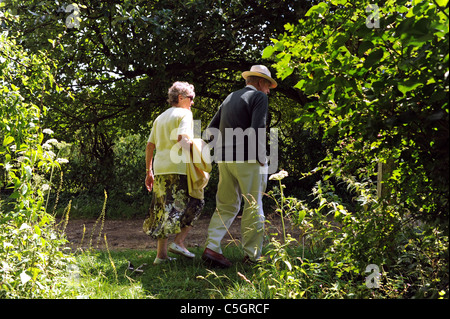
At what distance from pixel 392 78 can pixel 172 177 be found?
9.61ft

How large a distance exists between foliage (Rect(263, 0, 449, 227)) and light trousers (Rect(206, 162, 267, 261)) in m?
1.90

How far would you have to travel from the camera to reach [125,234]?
301 inches

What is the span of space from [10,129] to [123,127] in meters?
7.01

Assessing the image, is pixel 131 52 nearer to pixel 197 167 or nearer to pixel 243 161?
pixel 197 167

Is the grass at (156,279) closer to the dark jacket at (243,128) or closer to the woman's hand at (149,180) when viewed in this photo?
the woman's hand at (149,180)

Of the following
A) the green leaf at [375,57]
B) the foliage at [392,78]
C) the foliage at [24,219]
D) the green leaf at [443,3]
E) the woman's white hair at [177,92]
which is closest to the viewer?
the green leaf at [443,3]

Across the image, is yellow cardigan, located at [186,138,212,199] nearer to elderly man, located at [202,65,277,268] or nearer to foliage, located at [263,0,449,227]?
elderly man, located at [202,65,277,268]

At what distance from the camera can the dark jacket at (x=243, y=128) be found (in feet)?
15.4

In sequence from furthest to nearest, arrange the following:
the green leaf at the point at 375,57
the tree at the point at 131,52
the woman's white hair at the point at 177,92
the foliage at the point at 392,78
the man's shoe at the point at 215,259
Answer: the tree at the point at 131,52, the woman's white hair at the point at 177,92, the man's shoe at the point at 215,259, the green leaf at the point at 375,57, the foliage at the point at 392,78

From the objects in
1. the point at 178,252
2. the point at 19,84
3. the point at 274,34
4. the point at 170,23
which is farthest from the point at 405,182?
the point at 19,84

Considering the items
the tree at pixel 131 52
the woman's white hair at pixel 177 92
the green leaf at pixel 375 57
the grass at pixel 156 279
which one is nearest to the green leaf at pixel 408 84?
the green leaf at pixel 375 57

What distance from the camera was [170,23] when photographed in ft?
23.5

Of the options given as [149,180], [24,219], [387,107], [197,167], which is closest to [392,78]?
[387,107]
